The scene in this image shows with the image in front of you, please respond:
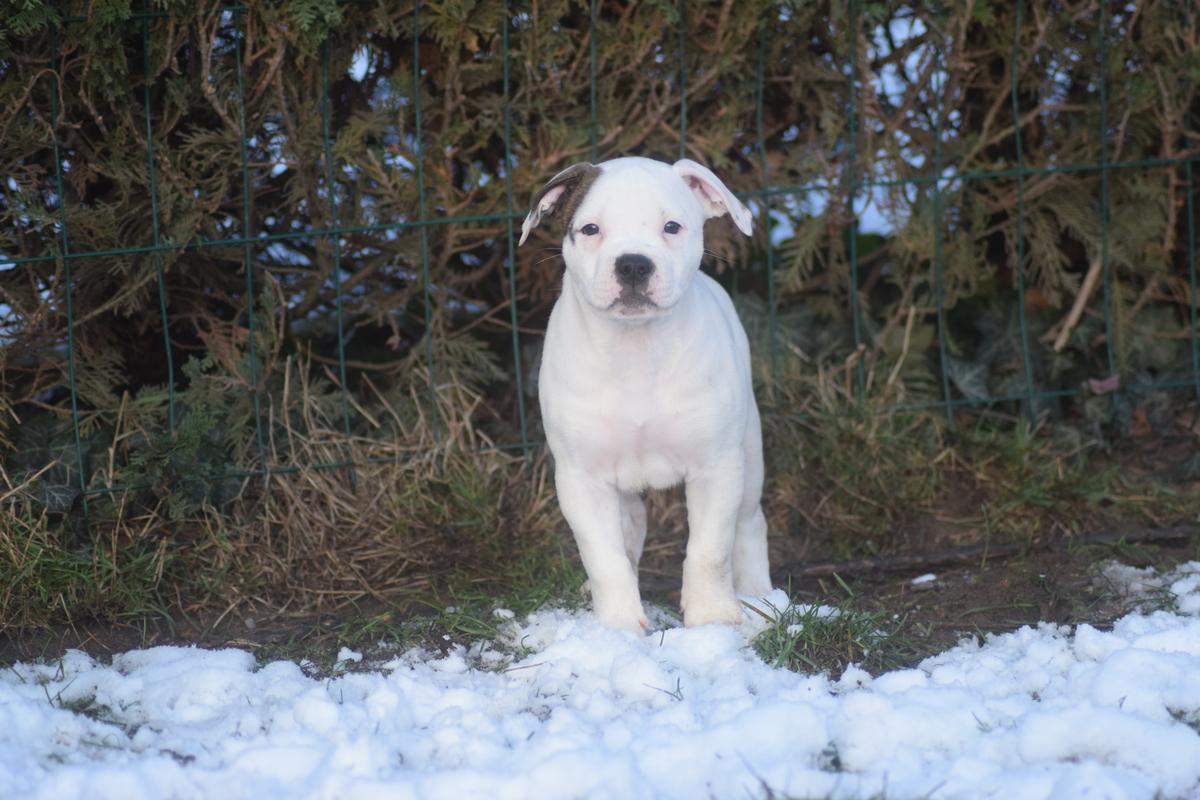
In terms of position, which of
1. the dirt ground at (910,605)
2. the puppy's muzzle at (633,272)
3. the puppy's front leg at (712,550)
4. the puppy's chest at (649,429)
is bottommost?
→ the dirt ground at (910,605)

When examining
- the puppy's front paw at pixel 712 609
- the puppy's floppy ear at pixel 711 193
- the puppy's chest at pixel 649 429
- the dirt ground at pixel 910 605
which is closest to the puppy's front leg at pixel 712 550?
the puppy's front paw at pixel 712 609

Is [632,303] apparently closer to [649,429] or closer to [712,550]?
[649,429]

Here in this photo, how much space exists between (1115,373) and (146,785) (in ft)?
15.2

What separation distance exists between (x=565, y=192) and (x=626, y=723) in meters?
1.81

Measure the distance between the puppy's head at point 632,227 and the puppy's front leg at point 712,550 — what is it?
0.69 metres

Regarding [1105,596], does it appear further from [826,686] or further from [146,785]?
[146,785]

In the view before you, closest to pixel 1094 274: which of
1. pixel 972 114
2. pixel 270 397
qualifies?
pixel 972 114

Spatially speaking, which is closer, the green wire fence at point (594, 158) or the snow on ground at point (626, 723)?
the snow on ground at point (626, 723)

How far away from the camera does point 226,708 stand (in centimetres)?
366

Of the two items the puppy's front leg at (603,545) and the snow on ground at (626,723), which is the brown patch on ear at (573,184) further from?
the snow on ground at (626,723)

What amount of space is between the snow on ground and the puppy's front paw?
0.19 m

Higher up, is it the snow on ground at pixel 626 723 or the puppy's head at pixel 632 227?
the puppy's head at pixel 632 227

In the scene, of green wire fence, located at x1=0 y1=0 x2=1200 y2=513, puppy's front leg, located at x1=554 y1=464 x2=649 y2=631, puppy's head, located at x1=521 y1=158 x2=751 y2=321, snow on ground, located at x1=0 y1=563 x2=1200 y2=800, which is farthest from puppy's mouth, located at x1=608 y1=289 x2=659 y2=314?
green wire fence, located at x1=0 y1=0 x2=1200 y2=513

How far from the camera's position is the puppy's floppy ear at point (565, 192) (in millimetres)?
4145
